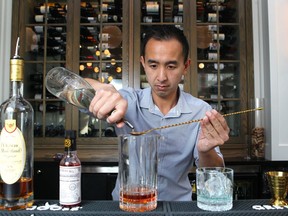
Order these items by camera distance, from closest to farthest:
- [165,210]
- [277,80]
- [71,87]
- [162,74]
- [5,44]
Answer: [165,210], [71,87], [162,74], [277,80], [5,44]

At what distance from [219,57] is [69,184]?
266 centimetres

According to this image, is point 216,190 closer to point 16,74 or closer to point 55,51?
point 16,74

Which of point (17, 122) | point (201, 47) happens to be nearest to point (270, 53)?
point (201, 47)

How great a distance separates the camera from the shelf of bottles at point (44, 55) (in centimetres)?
313

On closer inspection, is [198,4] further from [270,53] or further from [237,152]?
[237,152]

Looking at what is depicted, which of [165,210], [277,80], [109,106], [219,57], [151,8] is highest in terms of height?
[151,8]

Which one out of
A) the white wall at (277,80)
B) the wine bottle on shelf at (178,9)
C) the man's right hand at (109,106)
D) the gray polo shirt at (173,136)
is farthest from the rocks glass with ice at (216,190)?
the wine bottle on shelf at (178,9)

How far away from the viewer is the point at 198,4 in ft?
10.4

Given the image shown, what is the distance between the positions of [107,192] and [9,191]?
1.92 meters

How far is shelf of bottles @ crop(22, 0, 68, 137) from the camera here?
3129mm

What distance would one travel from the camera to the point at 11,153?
721 millimetres

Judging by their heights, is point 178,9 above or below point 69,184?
above

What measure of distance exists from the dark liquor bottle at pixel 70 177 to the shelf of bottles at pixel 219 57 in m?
2.48

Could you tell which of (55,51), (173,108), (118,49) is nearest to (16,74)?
(173,108)
